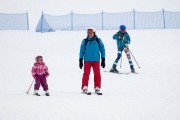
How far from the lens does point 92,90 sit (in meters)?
9.41

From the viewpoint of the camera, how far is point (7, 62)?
54.2 ft

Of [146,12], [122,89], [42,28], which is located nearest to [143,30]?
[146,12]

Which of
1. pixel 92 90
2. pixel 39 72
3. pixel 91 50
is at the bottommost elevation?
pixel 92 90

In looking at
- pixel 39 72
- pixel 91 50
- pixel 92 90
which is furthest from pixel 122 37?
pixel 39 72

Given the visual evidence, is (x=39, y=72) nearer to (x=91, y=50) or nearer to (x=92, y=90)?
(x=91, y=50)

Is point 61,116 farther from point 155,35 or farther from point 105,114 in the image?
point 155,35

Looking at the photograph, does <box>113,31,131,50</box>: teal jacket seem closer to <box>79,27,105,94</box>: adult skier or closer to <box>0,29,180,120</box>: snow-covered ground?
<box>0,29,180,120</box>: snow-covered ground

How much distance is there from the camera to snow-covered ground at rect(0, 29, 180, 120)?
656cm

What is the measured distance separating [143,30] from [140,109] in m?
24.6

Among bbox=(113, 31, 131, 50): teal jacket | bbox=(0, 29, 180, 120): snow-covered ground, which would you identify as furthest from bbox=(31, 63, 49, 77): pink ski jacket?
bbox=(113, 31, 131, 50): teal jacket

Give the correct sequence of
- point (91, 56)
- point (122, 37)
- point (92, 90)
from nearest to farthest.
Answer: point (91, 56)
point (92, 90)
point (122, 37)

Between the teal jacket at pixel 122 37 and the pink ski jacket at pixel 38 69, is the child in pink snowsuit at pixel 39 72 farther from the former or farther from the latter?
the teal jacket at pixel 122 37

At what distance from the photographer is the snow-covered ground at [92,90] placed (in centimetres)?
656

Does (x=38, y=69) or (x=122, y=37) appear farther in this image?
(x=122, y=37)
